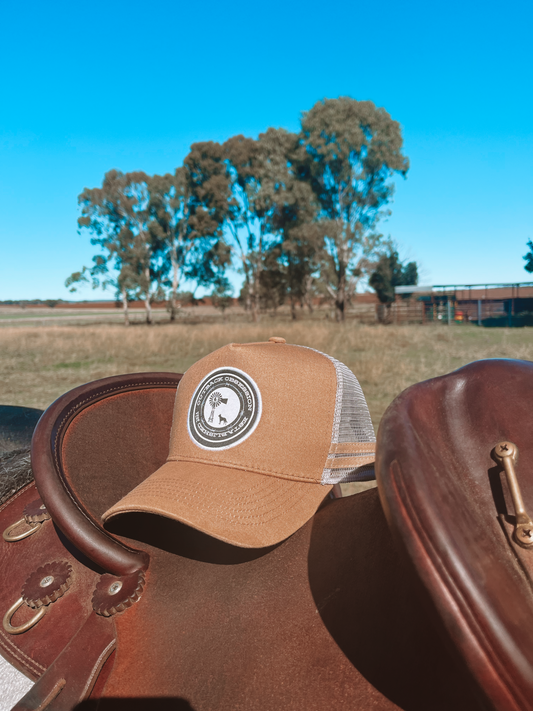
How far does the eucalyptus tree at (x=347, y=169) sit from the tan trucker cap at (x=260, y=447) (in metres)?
22.1

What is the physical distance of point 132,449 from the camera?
1.09 m

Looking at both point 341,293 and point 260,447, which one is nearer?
point 260,447

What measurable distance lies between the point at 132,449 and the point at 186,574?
0.37 metres

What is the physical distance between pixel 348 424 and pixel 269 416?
0.58ft

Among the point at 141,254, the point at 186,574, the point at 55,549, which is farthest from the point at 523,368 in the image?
the point at 141,254

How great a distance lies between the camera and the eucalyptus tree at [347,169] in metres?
20.7

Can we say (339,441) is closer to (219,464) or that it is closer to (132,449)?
(219,464)

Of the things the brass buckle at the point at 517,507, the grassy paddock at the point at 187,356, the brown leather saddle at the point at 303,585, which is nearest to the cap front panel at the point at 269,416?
A: the brown leather saddle at the point at 303,585

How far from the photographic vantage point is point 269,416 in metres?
0.89

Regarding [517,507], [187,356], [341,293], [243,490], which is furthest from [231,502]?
[341,293]

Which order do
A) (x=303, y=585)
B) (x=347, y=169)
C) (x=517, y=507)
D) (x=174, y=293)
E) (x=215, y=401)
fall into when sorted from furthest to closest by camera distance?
(x=174, y=293) → (x=347, y=169) → (x=215, y=401) → (x=303, y=585) → (x=517, y=507)

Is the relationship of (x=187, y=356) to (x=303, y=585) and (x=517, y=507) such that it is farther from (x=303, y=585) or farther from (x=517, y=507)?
(x=517, y=507)

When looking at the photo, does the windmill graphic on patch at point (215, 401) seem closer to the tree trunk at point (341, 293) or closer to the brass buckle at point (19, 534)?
the brass buckle at point (19, 534)

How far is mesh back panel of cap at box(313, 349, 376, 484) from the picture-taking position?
2.87ft
